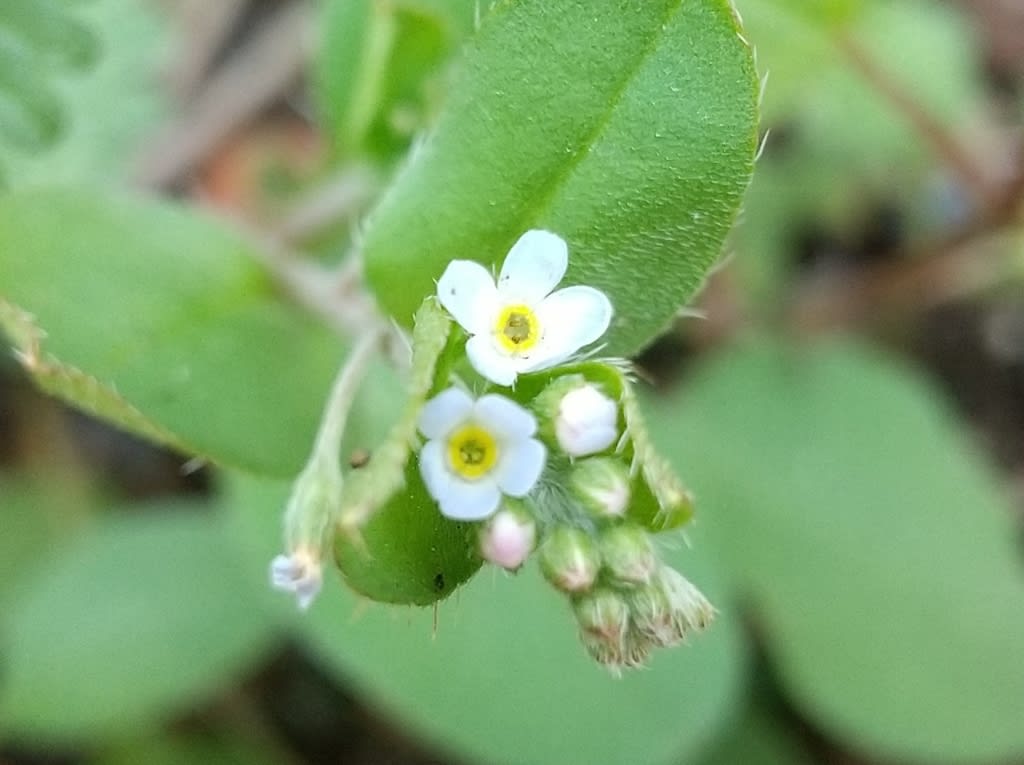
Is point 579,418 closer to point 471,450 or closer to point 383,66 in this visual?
point 471,450

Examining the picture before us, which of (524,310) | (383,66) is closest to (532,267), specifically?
(524,310)

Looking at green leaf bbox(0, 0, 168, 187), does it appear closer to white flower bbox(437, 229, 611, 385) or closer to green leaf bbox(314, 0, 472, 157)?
green leaf bbox(314, 0, 472, 157)

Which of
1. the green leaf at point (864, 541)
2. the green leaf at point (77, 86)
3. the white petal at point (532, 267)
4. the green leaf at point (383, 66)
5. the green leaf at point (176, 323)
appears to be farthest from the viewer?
the green leaf at point (864, 541)

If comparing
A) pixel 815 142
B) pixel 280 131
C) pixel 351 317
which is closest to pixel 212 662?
pixel 351 317

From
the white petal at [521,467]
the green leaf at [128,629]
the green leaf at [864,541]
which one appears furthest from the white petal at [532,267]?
the green leaf at [864,541]

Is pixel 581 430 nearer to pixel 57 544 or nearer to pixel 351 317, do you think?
pixel 351 317

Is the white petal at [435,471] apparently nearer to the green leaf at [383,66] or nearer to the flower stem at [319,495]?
the flower stem at [319,495]
